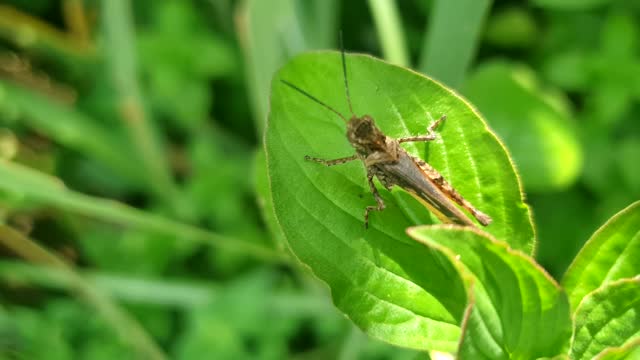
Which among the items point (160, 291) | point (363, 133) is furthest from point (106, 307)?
point (363, 133)

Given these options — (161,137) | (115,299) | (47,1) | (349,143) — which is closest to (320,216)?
(349,143)

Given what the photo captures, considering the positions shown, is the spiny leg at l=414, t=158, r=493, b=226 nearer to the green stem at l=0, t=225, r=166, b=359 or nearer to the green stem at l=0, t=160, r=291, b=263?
the green stem at l=0, t=160, r=291, b=263

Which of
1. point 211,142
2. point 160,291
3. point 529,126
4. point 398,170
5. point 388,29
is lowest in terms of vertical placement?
point 160,291

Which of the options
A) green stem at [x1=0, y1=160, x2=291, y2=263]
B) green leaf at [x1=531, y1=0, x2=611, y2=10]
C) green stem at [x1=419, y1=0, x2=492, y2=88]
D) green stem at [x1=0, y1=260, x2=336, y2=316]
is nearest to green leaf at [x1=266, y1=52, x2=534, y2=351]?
green stem at [x1=419, y1=0, x2=492, y2=88]

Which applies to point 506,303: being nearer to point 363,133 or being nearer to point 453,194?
point 453,194

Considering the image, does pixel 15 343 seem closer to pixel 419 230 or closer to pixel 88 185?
pixel 88 185

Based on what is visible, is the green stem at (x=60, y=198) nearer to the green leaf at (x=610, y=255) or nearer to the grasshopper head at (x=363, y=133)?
the grasshopper head at (x=363, y=133)

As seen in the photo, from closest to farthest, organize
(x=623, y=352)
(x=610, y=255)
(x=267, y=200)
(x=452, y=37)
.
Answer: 1. (x=623, y=352)
2. (x=610, y=255)
3. (x=267, y=200)
4. (x=452, y=37)

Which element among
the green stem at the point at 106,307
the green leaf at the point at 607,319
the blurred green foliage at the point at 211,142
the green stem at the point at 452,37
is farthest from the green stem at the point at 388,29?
the green leaf at the point at 607,319
